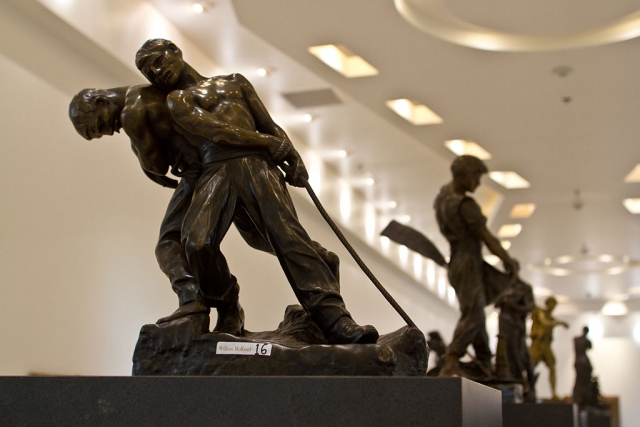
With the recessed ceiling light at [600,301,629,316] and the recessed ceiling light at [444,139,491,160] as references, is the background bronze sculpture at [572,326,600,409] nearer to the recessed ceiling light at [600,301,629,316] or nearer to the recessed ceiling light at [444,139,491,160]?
the recessed ceiling light at [444,139,491,160]

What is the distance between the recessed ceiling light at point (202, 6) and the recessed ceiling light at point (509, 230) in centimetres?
1030

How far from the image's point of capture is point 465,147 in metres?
14.1

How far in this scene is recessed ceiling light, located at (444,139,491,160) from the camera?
44.9 ft

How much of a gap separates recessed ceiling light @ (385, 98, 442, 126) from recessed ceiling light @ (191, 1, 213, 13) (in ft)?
11.0

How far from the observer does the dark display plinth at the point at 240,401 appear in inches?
98.9

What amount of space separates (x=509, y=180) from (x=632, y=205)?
2.98 m

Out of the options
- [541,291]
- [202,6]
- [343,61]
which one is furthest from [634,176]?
[541,291]

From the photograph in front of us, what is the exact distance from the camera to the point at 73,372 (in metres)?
8.33

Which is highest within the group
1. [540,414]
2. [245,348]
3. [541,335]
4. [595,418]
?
[541,335]

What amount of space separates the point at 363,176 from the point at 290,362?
14.2 meters

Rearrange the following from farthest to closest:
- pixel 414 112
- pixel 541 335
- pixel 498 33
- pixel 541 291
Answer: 1. pixel 541 291
2. pixel 541 335
3. pixel 414 112
4. pixel 498 33

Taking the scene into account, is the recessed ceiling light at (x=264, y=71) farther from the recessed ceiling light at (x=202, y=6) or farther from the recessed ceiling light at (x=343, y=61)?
the recessed ceiling light at (x=202, y=6)

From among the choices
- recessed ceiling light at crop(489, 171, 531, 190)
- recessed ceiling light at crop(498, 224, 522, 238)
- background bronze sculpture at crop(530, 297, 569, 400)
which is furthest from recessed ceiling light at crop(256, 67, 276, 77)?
recessed ceiling light at crop(498, 224, 522, 238)

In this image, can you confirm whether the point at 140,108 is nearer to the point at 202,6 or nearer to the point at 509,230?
the point at 202,6
